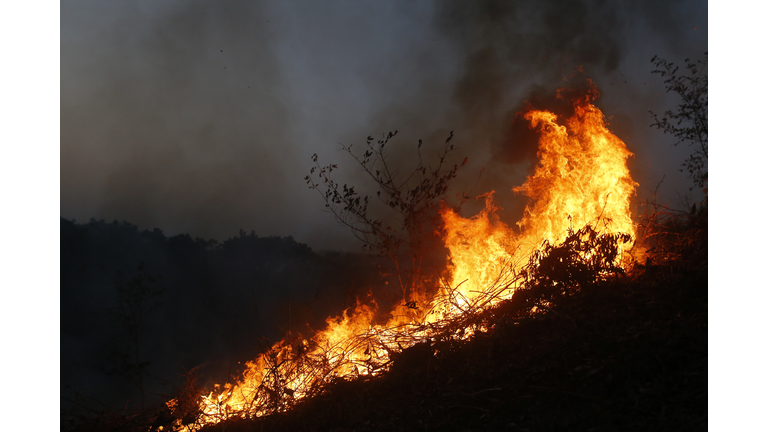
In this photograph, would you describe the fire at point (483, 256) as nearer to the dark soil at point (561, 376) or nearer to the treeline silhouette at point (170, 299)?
the dark soil at point (561, 376)

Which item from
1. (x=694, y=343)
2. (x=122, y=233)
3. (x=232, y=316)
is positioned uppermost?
(x=122, y=233)

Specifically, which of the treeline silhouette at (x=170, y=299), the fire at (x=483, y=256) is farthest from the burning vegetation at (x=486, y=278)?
the treeline silhouette at (x=170, y=299)

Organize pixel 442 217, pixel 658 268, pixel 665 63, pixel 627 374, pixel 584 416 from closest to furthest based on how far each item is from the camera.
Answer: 1. pixel 584 416
2. pixel 627 374
3. pixel 658 268
4. pixel 442 217
5. pixel 665 63

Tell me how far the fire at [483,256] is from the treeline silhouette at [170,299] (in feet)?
9.33

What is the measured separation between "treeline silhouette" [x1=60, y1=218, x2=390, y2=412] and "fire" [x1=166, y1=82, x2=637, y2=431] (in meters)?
2.84

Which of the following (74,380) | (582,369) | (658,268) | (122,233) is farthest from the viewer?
(122,233)

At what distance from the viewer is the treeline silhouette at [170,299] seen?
566 inches

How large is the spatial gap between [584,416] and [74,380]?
1744cm

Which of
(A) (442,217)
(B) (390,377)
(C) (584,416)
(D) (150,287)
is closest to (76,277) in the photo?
(D) (150,287)

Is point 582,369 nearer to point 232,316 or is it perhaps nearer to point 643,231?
point 643,231

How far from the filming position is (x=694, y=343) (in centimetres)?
402

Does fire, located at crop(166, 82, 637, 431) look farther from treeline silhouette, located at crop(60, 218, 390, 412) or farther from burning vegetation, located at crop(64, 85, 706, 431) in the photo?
treeline silhouette, located at crop(60, 218, 390, 412)

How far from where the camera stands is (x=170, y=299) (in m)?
17.0

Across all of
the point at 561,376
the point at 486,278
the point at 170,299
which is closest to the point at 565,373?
the point at 561,376
